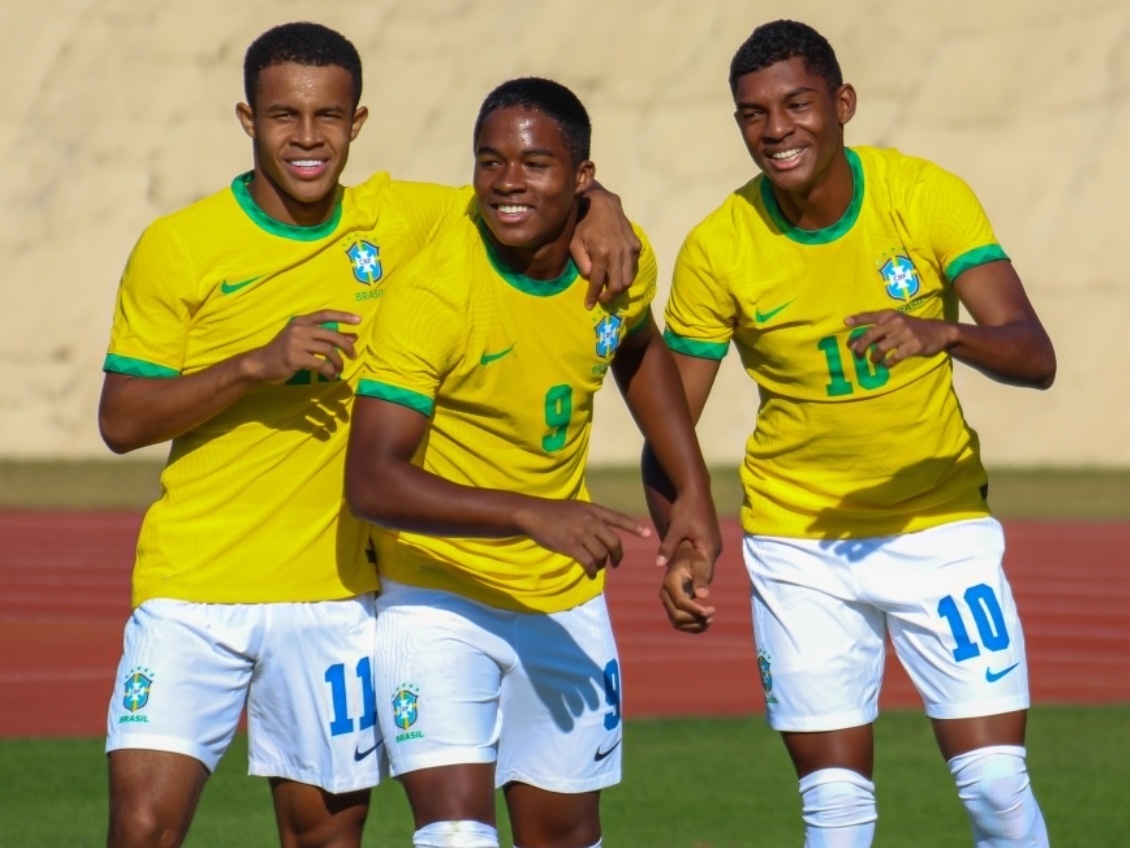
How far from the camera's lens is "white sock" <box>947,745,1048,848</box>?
17.5ft

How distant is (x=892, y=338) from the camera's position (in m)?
4.68

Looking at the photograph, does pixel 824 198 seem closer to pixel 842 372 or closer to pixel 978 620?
pixel 842 372

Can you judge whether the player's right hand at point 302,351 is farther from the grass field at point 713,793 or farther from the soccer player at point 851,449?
the grass field at point 713,793

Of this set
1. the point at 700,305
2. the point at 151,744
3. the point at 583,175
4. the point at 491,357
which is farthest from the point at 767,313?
the point at 151,744

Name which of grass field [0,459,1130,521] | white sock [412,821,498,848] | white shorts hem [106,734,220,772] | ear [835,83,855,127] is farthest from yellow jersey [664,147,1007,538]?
grass field [0,459,1130,521]

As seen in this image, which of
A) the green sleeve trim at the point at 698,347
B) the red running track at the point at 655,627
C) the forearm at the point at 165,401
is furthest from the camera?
the red running track at the point at 655,627

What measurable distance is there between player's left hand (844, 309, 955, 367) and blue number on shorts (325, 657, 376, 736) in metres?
1.44

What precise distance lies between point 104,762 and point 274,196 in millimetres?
4009

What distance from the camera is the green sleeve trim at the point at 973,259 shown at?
5.36 m

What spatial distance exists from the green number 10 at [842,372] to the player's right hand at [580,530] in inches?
47.0

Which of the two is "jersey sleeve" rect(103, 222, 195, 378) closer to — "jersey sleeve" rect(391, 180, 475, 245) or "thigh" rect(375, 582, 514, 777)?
"jersey sleeve" rect(391, 180, 475, 245)

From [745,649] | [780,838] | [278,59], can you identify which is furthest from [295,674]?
[745,649]

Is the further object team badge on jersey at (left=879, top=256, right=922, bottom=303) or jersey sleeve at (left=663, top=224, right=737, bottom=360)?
jersey sleeve at (left=663, top=224, right=737, bottom=360)

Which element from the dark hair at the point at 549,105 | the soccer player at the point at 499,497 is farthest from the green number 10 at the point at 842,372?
the dark hair at the point at 549,105
